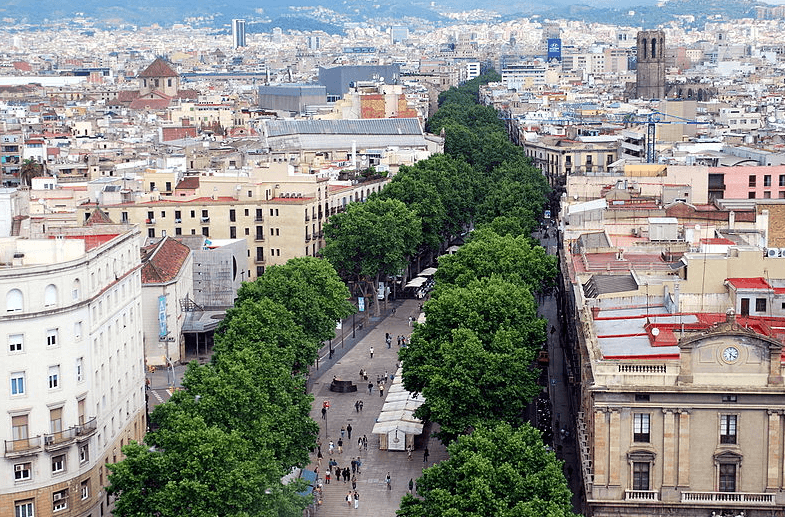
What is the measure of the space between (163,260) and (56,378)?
3777cm

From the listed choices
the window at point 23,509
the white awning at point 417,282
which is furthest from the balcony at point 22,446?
the white awning at point 417,282

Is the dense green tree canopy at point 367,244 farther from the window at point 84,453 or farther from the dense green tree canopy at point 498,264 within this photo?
the window at point 84,453

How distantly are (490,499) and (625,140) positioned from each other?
128176mm

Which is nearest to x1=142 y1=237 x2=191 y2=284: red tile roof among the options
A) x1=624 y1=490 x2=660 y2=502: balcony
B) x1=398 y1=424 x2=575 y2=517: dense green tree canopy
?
x1=398 y1=424 x2=575 y2=517: dense green tree canopy

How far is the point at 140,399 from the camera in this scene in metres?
75.4

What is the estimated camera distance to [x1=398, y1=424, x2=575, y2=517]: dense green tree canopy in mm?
54688

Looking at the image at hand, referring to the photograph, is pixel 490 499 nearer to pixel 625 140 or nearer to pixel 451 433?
pixel 451 433

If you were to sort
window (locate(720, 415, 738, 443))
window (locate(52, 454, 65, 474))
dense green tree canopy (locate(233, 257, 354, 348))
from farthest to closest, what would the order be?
dense green tree canopy (locate(233, 257, 354, 348)) < window (locate(52, 454, 65, 474)) < window (locate(720, 415, 738, 443))

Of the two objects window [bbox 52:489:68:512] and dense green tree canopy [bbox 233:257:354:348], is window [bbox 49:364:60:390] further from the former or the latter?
dense green tree canopy [bbox 233:257:354:348]

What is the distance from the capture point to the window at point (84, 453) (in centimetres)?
6353

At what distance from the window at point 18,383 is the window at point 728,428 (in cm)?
2774

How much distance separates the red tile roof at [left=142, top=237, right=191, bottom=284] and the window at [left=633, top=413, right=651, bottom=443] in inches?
1760

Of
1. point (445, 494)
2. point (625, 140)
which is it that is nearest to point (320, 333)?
point (445, 494)

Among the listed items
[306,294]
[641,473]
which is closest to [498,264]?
[306,294]
